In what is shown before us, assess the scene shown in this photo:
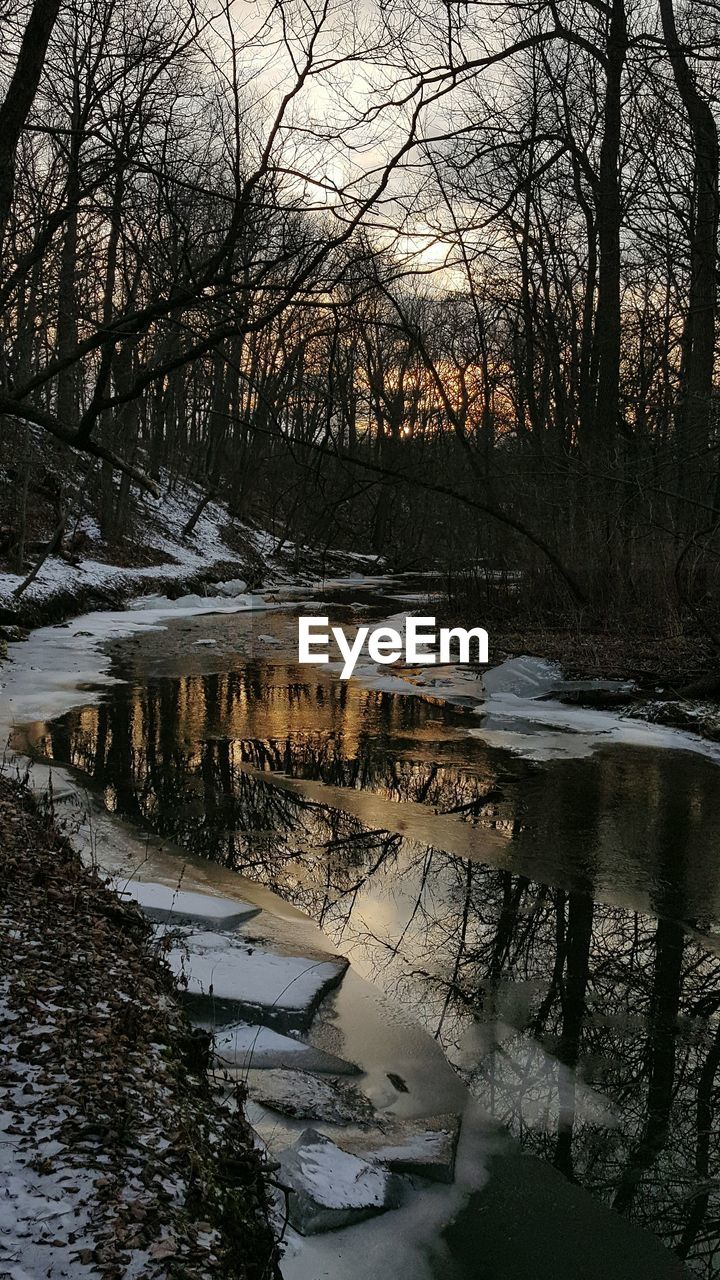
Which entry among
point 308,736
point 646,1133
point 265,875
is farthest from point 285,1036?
point 308,736

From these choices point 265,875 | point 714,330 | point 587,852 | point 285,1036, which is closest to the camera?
point 285,1036

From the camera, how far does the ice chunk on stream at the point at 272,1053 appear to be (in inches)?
152

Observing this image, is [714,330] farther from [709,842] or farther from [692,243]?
[709,842]

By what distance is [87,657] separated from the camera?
570 inches

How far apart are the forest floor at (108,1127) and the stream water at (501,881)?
2.83 feet

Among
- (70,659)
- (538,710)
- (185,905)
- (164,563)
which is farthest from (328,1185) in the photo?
(164,563)

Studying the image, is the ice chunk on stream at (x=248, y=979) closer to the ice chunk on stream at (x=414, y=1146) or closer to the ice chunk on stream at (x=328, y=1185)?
the ice chunk on stream at (x=414, y=1146)

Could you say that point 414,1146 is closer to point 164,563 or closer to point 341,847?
point 341,847

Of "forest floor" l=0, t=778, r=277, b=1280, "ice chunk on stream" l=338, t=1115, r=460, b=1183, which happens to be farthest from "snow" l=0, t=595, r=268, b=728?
"ice chunk on stream" l=338, t=1115, r=460, b=1183

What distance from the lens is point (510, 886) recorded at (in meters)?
5.91

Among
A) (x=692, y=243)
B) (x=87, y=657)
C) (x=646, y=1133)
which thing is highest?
(x=692, y=243)

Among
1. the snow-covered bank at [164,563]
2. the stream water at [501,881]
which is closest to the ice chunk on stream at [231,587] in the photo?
the snow-covered bank at [164,563]

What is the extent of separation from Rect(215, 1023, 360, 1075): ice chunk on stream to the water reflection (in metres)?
0.53

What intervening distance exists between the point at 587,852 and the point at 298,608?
17660 mm
